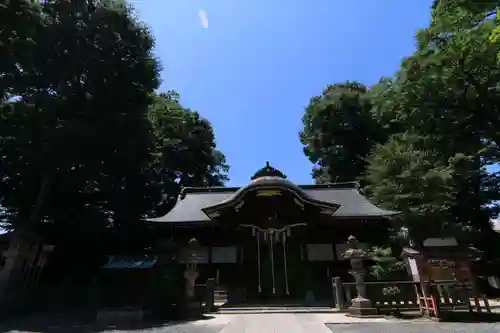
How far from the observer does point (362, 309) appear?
10039mm

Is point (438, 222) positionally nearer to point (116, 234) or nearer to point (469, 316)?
point (469, 316)

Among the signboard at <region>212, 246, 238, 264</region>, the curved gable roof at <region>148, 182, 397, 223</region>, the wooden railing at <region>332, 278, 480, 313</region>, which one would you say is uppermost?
the curved gable roof at <region>148, 182, 397, 223</region>

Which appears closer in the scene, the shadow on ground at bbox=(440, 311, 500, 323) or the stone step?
the shadow on ground at bbox=(440, 311, 500, 323)

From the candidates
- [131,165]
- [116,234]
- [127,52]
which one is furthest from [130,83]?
[116,234]

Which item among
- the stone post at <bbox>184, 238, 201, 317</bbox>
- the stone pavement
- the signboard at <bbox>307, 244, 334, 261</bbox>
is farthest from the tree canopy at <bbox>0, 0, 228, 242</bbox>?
the signboard at <bbox>307, 244, 334, 261</bbox>

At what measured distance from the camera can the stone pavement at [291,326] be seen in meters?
7.62

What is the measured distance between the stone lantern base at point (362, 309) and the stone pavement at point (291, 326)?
1.09 ft

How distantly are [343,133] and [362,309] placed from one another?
22.9 m

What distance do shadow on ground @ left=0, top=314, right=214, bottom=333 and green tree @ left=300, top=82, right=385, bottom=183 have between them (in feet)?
74.2

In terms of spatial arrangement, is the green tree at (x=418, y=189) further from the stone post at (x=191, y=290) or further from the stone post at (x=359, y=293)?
the stone post at (x=191, y=290)

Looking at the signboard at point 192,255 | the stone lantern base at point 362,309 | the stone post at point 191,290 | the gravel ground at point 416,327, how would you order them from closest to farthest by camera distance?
the gravel ground at point 416,327
the stone lantern base at point 362,309
the stone post at point 191,290
the signboard at point 192,255

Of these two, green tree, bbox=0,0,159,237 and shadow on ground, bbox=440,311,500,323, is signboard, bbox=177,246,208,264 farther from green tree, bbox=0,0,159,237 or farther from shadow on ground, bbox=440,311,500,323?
shadow on ground, bbox=440,311,500,323

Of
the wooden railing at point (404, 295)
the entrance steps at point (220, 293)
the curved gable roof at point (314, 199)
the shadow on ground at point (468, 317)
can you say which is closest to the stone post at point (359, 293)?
the wooden railing at point (404, 295)

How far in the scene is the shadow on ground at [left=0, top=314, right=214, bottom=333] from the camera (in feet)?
29.2
